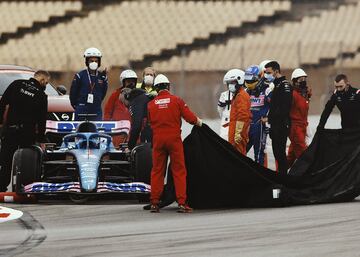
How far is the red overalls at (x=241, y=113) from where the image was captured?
14906 mm

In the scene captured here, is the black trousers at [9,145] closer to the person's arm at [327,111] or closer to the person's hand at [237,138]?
the person's hand at [237,138]

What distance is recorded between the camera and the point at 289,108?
15320 mm

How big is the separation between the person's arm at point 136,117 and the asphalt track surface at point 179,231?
3.43 ft

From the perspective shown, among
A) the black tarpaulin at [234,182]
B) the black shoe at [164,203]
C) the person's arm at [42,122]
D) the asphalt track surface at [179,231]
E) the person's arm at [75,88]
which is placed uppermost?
the person's arm at [75,88]

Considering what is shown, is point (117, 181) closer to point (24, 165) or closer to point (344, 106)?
point (24, 165)

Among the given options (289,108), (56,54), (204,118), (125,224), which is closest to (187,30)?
(56,54)

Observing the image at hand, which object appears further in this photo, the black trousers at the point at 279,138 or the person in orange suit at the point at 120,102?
the person in orange suit at the point at 120,102

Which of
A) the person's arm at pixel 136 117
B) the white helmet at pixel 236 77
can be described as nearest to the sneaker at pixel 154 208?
the person's arm at pixel 136 117

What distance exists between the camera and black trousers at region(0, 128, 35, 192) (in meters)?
14.4

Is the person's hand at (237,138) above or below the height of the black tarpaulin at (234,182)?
above

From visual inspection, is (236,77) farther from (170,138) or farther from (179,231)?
(179,231)

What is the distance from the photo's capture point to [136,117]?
14.4 m

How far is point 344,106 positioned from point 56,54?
2273 cm

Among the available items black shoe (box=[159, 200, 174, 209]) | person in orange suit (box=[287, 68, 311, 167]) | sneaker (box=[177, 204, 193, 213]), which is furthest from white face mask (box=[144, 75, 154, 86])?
sneaker (box=[177, 204, 193, 213])
